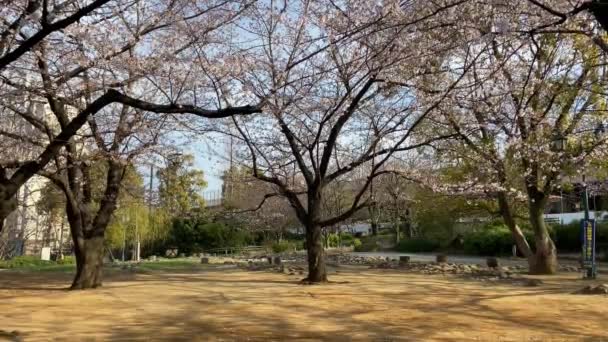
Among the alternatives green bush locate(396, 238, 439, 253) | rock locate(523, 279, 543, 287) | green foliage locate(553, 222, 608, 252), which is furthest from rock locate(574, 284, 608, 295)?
green bush locate(396, 238, 439, 253)

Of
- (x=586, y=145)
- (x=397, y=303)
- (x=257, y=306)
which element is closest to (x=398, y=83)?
(x=397, y=303)

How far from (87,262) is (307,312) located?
20.6ft

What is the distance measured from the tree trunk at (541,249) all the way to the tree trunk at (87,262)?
12.0 metres

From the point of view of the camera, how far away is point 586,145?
1510 centimetres

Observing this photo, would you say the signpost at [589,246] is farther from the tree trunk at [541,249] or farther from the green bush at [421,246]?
the green bush at [421,246]

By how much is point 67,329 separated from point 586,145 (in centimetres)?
1336

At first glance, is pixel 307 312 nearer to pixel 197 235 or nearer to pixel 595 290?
pixel 595 290

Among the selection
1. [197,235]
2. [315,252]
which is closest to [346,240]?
[197,235]

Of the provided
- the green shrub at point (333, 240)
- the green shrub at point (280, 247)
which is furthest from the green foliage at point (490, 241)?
the green shrub at point (333, 240)

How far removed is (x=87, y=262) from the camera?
13047mm

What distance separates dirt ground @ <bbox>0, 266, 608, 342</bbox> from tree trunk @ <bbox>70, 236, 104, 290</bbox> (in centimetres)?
39

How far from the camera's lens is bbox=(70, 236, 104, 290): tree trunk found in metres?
12.9

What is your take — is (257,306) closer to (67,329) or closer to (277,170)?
(67,329)

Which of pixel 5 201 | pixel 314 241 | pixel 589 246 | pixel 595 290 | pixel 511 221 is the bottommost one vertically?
pixel 595 290
